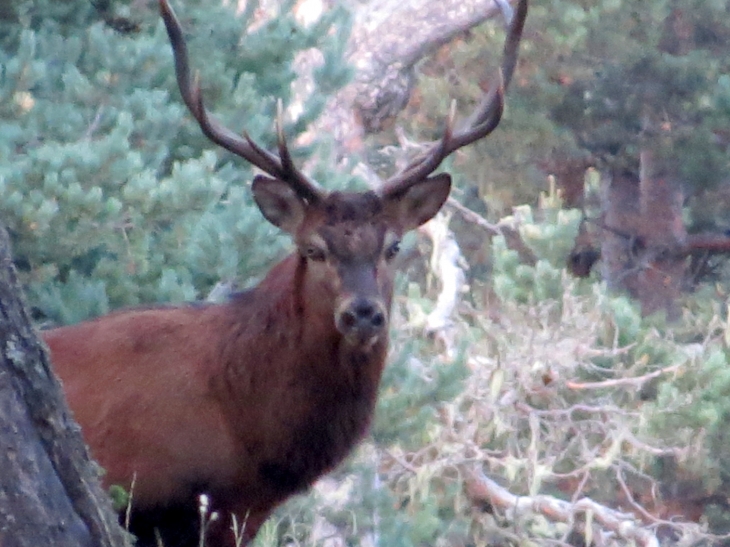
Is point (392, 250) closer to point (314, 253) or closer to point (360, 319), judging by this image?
point (314, 253)

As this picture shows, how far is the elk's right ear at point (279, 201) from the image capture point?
5.11m

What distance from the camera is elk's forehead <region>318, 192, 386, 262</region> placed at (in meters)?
4.75

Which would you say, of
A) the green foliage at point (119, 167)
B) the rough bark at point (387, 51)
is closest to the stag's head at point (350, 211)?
the green foliage at point (119, 167)

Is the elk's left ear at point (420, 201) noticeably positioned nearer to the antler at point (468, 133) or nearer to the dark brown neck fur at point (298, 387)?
the antler at point (468, 133)

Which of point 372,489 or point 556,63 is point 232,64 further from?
point 556,63

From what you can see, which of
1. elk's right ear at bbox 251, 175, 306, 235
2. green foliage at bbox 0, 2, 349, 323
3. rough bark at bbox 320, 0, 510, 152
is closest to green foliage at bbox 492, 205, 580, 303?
rough bark at bbox 320, 0, 510, 152

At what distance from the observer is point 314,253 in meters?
4.82

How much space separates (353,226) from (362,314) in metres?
0.46

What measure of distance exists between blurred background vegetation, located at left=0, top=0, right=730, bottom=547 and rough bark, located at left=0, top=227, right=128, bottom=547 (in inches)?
117

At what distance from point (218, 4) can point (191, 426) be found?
12.9 ft

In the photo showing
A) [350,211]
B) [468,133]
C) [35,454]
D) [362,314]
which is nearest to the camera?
[35,454]

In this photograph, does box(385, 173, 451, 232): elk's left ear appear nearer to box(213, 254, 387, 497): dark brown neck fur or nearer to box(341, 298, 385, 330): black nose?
box(213, 254, 387, 497): dark brown neck fur

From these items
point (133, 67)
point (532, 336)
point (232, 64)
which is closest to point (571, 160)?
point (532, 336)

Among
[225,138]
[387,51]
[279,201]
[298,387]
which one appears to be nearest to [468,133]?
[279,201]
